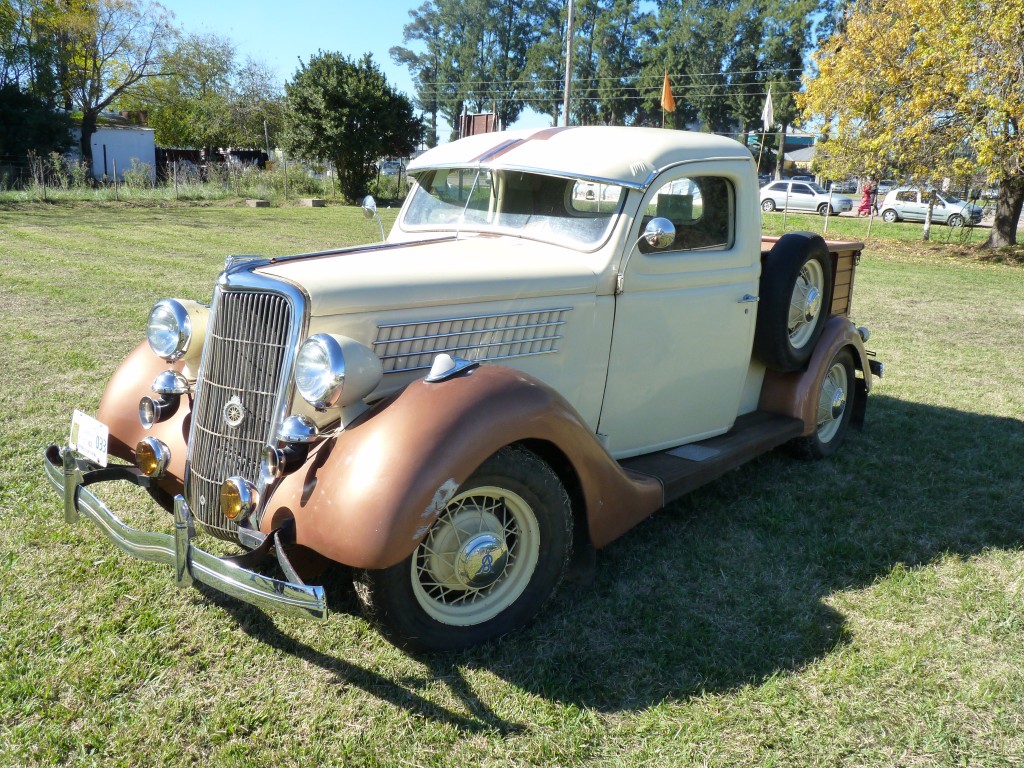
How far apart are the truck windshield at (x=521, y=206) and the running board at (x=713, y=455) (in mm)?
1073

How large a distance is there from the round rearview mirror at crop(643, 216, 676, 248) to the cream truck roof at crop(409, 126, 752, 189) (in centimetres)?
27

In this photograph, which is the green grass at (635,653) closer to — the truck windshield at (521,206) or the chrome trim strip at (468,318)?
the chrome trim strip at (468,318)

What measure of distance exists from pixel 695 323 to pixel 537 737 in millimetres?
2125

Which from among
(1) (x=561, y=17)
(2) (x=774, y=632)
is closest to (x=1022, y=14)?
(2) (x=774, y=632)

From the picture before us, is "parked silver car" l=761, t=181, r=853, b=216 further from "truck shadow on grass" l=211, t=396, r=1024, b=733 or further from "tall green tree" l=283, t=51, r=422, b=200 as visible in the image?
"truck shadow on grass" l=211, t=396, r=1024, b=733

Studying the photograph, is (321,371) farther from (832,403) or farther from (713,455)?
(832,403)

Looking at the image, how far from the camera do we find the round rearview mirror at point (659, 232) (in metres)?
3.23

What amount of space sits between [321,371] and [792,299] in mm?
3015

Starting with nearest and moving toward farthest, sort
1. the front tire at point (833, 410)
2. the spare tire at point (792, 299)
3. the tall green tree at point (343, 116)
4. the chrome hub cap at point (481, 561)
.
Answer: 1. the chrome hub cap at point (481, 561)
2. the spare tire at point (792, 299)
3. the front tire at point (833, 410)
4. the tall green tree at point (343, 116)

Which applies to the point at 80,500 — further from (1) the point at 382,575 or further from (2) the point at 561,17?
(2) the point at 561,17

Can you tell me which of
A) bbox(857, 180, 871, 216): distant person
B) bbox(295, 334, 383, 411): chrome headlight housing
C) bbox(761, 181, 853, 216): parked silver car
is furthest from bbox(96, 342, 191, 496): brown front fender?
bbox(857, 180, 871, 216): distant person

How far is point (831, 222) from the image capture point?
24.4 metres

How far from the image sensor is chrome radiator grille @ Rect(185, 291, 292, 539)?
2.72 metres

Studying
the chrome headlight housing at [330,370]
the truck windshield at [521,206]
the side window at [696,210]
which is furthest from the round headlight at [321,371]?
the side window at [696,210]
